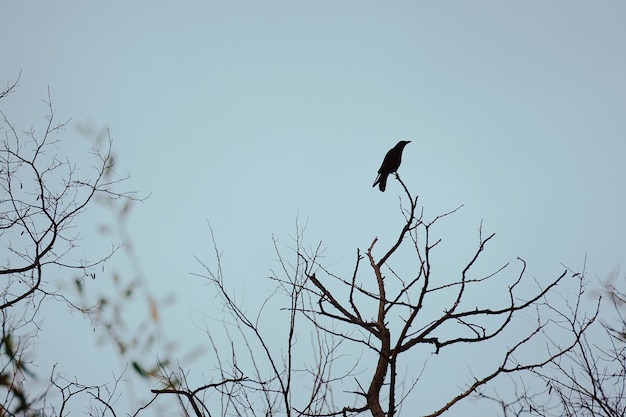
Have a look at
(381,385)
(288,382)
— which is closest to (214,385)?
(288,382)

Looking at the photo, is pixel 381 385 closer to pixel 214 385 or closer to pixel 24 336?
pixel 214 385

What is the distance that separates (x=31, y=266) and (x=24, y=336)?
114 centimetres

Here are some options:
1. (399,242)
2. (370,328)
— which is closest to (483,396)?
(370,328)

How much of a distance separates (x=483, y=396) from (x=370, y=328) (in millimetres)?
941

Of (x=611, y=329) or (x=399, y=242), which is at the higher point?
(x=399, y=242)

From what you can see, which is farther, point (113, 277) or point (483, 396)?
point (483, 396)

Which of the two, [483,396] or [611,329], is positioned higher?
[611,329]

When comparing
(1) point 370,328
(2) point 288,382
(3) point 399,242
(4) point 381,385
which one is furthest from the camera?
(3) point 399,242

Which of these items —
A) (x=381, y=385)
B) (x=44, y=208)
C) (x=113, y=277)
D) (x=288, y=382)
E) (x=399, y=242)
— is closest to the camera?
(x=113, y=277)

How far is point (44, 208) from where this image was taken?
4430mm

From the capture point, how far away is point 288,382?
8.59 ft

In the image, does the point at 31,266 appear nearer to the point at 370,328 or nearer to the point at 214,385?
the point at 214,385

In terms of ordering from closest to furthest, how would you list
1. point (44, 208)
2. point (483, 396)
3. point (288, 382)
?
point (288, 382), point (483, 396), point (44, 208)

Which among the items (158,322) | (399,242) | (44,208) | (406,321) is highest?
(44,208)
